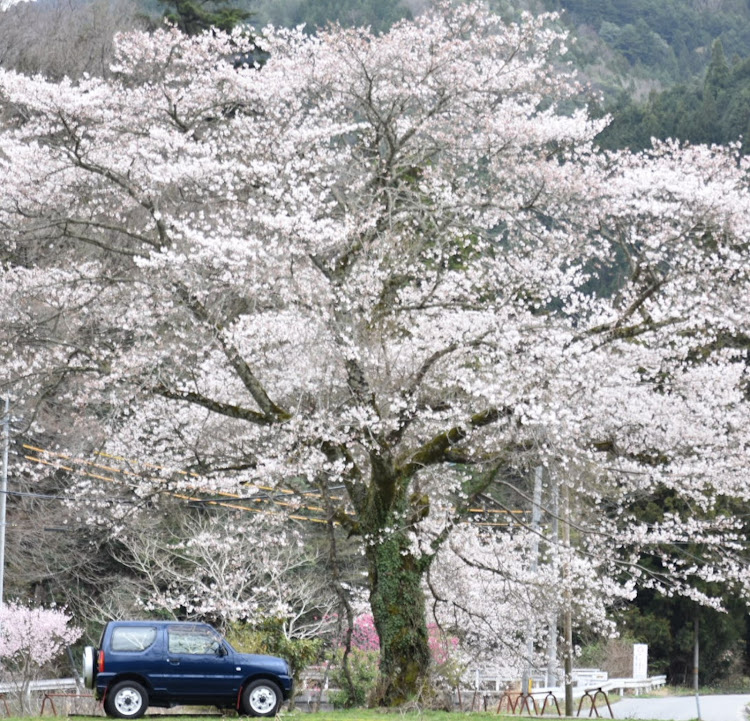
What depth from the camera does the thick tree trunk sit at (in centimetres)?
1173

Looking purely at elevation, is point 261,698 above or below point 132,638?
below

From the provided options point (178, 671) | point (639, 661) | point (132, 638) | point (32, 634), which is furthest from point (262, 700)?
point (639, 661)

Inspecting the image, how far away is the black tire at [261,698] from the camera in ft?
37.1

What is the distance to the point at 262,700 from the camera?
11383 millimetres

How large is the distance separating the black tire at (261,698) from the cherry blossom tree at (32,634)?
10486 mm

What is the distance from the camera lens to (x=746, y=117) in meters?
42.7

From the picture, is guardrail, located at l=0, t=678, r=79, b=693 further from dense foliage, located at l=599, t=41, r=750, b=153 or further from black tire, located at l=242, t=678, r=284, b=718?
dense foliage, located at l=599, t=41, r=750, b=153

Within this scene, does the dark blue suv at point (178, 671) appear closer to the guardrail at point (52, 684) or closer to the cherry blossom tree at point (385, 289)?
the cherry blossom tree at point (385, 289)

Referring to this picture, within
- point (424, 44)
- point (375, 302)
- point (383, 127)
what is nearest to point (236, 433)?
point (375, 302)

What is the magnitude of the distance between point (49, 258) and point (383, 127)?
35.9 ft

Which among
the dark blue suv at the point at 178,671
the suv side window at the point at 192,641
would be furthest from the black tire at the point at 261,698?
the suv side window at the point at 192,641

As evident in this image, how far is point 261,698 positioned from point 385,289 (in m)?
4.75

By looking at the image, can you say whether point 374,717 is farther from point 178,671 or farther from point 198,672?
point 178,671

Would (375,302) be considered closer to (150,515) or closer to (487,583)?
(487,583)
